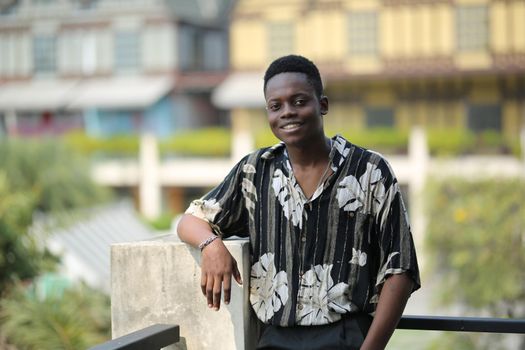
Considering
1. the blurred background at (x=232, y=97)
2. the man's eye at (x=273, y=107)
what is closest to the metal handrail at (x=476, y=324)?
the man's eye at (x=273, y=107)

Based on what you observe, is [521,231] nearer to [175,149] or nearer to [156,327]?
[156,327]

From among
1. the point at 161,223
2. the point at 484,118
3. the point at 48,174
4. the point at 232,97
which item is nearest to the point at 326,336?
the point at 48,174

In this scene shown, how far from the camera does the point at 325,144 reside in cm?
234

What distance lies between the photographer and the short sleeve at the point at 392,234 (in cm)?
224

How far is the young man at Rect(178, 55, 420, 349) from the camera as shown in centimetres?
224

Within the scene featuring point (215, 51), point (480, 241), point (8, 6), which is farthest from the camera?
point (8, 6)

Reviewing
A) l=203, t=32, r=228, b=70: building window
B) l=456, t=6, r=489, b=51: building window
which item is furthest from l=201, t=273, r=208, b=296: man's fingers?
l=203, t=32, r=228, b=70: building window

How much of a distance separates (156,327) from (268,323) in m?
0.30

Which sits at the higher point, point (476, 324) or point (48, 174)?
point (476, 324)

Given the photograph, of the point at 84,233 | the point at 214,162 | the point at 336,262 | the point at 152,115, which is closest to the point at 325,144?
the point at 336,262

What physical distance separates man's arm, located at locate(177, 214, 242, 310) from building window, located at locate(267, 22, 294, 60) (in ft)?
81.4

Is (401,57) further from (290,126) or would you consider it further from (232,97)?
(290,126)

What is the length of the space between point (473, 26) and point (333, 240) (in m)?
24.1

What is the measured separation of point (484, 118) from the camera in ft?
83.5
